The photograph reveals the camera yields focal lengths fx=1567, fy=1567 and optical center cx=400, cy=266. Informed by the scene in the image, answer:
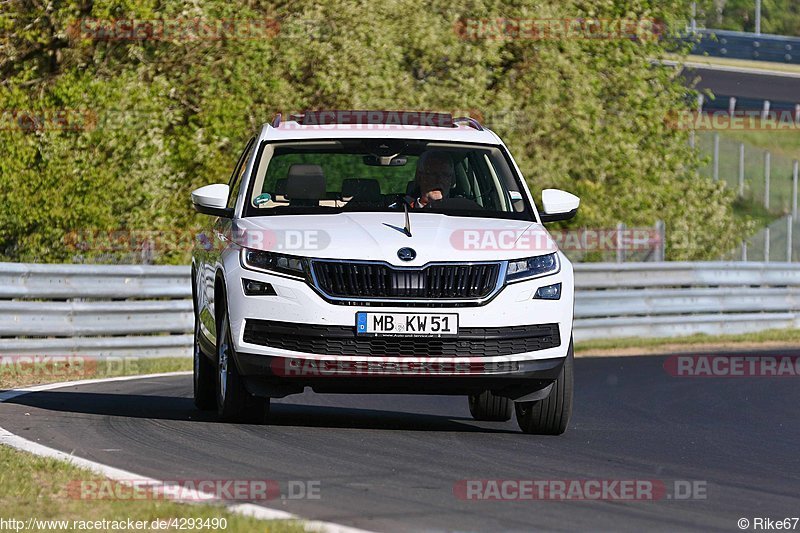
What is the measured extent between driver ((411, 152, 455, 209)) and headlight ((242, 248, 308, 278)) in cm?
148

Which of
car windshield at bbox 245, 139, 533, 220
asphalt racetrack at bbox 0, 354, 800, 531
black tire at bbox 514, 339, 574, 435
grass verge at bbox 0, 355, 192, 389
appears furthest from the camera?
grass verge at bbox 0, 355, 192, 389

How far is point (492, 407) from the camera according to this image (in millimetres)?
10633

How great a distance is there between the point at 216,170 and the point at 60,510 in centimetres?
1711

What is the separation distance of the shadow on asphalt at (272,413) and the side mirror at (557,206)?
1.37 meters

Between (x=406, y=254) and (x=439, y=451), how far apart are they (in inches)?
43.9

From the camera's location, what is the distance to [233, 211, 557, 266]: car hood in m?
8.68

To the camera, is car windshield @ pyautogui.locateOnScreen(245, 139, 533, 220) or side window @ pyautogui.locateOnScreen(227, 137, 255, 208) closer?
car windshield @ pyautogui.locateOnScreen(245, 139, 533, 220)

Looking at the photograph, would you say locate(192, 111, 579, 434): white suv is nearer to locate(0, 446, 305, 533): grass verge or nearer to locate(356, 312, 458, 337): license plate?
locate(356, 312, 458, 337): license plate

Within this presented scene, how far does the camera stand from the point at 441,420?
10.6 meters

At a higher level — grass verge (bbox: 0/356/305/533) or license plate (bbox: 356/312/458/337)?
license plate (bbox: 356/312/458/337)

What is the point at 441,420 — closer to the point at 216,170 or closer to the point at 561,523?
the point at 561,523

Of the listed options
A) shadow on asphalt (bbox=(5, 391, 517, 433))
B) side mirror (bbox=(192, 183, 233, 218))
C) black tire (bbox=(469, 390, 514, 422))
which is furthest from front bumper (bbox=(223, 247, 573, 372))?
black tire (bbox=(469, 390, 514, 422))

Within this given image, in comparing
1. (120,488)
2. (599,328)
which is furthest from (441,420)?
(599,328)

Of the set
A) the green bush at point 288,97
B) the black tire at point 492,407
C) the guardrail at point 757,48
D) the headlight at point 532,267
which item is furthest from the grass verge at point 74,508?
the guardrail at point 757,48
